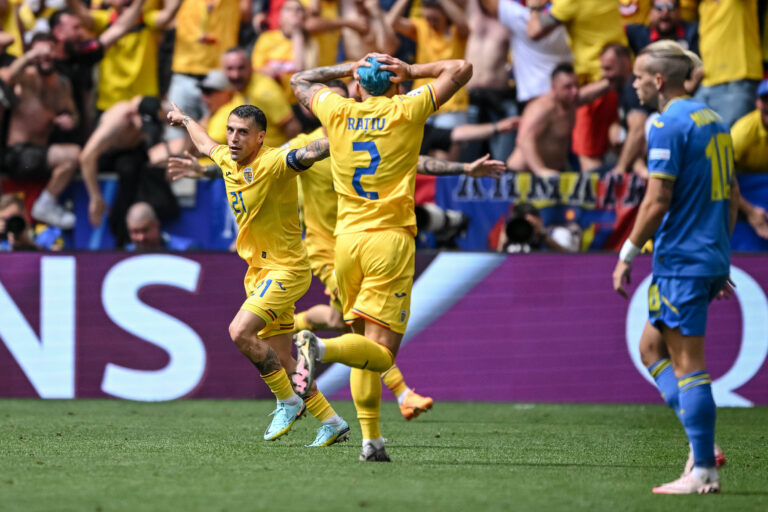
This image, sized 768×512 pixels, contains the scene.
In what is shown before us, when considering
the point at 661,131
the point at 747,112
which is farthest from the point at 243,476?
the point at 747,112

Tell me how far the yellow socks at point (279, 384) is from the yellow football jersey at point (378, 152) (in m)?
1.37

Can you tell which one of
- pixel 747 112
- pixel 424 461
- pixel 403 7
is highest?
pixel 403 7

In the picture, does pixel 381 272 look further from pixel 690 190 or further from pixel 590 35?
pixel 590 35

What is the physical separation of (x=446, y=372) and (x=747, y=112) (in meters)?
4.17

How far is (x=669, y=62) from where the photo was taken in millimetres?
5895

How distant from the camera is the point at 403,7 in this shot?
46.2ft

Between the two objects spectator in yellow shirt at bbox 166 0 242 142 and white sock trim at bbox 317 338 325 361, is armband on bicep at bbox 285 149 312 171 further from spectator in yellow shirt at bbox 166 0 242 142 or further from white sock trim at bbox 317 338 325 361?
spectator in yellow shirt at bbox 166 0 242 142

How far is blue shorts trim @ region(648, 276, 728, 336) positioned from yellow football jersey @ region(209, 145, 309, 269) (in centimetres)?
293

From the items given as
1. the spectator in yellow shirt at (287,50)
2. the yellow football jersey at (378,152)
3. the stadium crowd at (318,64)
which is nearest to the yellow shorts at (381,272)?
the yellow football jersey at (378,152)

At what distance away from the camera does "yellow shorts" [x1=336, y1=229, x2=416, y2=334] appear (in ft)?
22.7

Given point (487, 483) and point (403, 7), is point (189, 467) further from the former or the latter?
point (403, 7)

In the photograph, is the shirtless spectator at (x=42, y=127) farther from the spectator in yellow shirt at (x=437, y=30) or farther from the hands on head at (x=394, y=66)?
the hands on head at (x=394, y=66)

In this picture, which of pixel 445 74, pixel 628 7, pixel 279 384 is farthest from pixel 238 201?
pixel 628 7

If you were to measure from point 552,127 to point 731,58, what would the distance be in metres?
1.99
